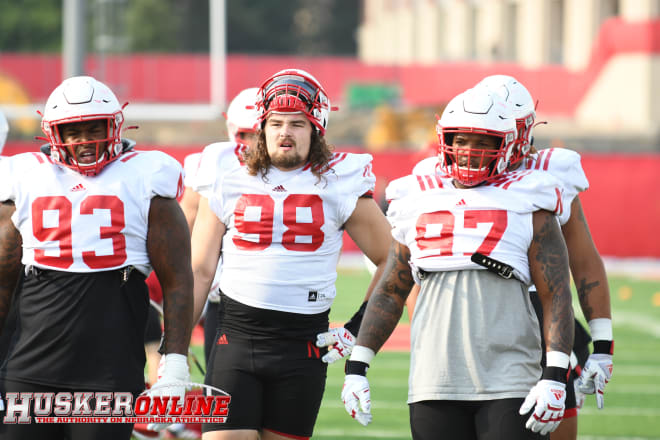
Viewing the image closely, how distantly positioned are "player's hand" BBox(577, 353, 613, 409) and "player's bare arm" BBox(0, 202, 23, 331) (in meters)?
2.12

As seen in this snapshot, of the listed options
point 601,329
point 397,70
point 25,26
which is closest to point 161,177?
point 601,329

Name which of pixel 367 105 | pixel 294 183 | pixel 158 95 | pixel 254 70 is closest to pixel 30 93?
pixel 158 95

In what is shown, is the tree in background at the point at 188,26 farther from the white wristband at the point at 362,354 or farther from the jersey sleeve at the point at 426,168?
the white wristband at the point at 362,354

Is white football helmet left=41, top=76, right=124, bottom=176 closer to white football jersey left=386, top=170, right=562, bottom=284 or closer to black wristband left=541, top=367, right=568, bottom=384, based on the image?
white football jersey left=386, top=170, right=562, bottom=284

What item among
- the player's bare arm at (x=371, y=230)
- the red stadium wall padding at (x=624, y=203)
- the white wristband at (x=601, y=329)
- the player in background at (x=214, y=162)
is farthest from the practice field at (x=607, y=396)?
the red stadium wall padding at (x=624, y=203)

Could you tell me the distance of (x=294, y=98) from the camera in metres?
4.40

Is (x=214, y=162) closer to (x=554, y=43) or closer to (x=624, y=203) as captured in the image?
(x=624, y=203)

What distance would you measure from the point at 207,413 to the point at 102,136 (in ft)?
3.71

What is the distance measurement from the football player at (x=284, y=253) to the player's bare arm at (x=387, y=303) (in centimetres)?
43

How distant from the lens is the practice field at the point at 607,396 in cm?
718

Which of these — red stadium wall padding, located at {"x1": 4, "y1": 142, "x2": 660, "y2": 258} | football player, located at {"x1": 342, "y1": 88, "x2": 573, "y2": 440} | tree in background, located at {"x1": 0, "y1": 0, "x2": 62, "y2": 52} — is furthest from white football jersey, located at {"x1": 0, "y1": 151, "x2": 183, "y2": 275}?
tree in background, located at {"x1": 0, "y1": 0, "x2": 62, "y2": 52}

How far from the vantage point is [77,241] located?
12.3 ft

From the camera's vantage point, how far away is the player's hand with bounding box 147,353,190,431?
392 centimetres

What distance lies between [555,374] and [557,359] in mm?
61
